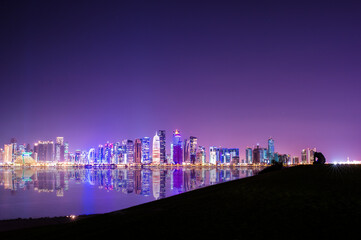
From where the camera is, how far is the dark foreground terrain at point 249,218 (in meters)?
11.3

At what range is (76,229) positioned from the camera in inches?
528

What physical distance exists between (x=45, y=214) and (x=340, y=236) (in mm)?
22301

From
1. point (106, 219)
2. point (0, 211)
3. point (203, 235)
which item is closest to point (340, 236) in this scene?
point (203, 235)

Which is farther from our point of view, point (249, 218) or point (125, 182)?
point (125, 182)

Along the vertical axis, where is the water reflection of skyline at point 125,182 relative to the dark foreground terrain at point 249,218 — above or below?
below

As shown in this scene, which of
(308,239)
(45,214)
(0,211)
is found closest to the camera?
(308,239)

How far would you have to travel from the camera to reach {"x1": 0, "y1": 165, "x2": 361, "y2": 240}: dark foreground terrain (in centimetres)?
1127

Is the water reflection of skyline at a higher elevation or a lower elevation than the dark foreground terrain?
lower

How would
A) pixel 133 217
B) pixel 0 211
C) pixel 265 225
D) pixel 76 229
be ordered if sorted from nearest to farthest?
pixel 265 225, pixel 76 229, pixel 133 217, pixel 0 211

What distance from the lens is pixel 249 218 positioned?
1284 centimetres

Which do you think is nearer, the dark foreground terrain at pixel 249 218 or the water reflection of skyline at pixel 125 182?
the dark foreground terrain at pixel 249 218

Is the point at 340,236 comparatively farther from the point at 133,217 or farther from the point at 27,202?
the point at 27,202

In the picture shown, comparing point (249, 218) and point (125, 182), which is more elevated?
point (249, 218)

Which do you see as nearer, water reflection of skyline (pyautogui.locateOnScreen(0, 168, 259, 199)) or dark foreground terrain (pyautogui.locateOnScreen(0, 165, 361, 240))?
dark foreground terrain (pyautogui.locateOnScreen(0, 165, 361, 240))
